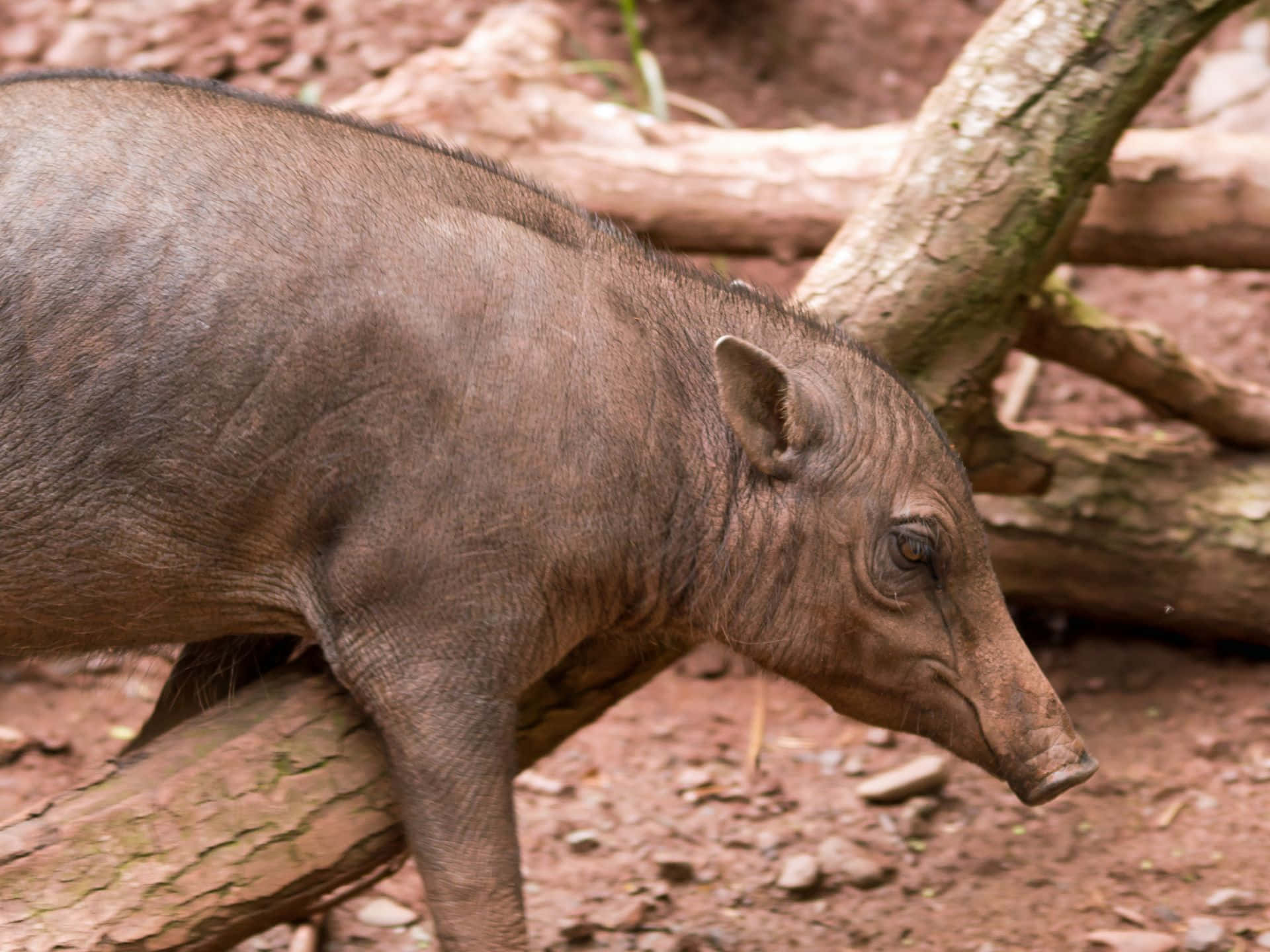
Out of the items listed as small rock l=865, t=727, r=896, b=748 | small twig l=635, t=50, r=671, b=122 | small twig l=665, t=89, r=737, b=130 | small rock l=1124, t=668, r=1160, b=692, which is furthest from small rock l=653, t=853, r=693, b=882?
small twig l=665, t=89, r=737, b=130

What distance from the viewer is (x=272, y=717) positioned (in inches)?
136

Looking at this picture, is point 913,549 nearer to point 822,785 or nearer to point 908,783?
point 908,783

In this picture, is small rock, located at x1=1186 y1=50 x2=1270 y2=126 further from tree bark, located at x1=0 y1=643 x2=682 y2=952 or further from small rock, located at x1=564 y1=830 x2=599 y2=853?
tree bark, located at x1=0 y1=643 x2=682 y2=952

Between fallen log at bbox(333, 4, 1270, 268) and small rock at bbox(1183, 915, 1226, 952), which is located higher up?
fallen log at bbox(333, 4, 1270, 268)

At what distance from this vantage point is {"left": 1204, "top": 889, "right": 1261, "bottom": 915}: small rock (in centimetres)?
418

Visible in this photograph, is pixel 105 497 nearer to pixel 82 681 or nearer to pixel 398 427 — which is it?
pixel 398 427

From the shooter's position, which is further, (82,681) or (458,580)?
(82,681)

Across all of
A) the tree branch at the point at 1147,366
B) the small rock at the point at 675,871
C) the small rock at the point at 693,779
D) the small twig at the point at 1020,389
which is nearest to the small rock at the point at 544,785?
the small rock at the point at 693,779

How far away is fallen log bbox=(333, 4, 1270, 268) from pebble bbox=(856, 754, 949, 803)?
1968 mm

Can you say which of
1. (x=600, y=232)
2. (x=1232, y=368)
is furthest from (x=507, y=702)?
(x=1232, y=368)

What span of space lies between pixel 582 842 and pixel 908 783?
1186mm

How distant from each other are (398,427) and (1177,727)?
3.43 m

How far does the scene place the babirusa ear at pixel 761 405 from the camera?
3285 millimetres

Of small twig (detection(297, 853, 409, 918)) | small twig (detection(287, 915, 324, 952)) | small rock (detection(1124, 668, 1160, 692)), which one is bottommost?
small rock (detection(1124, 668, 1160, 692))
